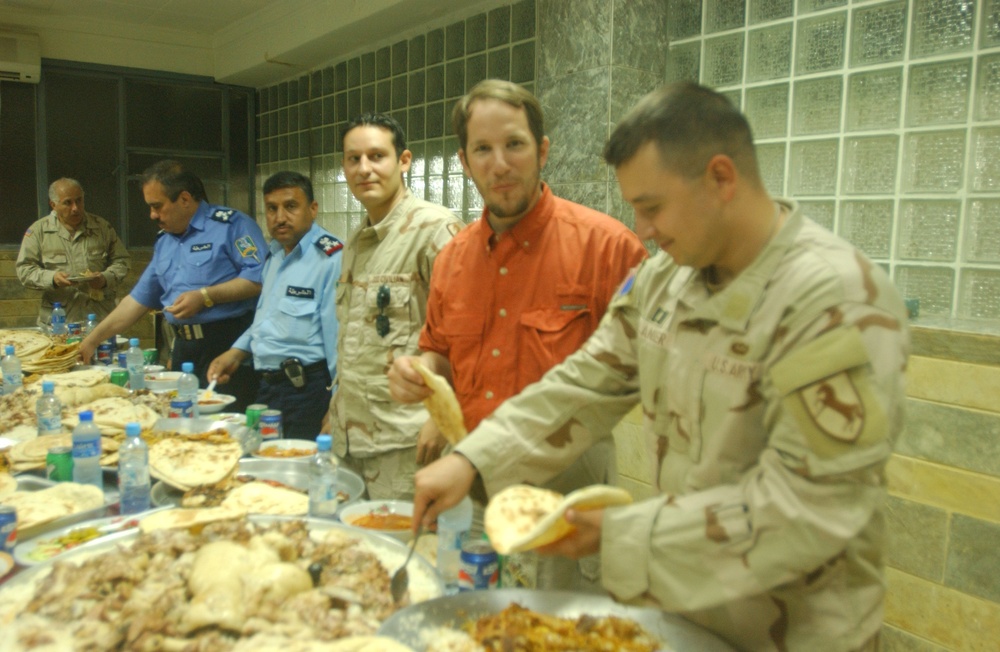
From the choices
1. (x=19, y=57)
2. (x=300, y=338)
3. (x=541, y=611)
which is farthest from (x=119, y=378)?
(x=19, y=57)

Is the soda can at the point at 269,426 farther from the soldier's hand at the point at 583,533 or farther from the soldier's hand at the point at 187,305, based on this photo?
the soldier's hand at the point at 187,305

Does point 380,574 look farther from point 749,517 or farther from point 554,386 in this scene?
point 749,517

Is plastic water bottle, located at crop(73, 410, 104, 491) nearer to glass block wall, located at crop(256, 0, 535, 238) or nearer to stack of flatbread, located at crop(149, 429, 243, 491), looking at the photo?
stack of flatbread, located at crop(149, 429, 243, 491)

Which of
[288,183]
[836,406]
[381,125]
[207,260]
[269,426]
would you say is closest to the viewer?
[836,406]

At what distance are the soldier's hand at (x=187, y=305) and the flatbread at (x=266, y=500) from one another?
7.67 feet

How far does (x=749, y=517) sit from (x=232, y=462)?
59.4 inches

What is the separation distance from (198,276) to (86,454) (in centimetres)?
240

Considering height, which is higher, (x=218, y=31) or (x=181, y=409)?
(x=218, y=31)

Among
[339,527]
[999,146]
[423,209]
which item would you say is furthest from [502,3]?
[339,527]

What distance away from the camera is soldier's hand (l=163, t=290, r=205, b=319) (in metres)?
4.07

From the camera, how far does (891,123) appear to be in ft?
8.23

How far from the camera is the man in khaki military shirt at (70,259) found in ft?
18.8

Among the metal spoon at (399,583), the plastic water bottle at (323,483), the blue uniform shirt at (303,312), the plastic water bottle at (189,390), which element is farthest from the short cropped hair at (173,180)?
the metal spoon at (399,583)

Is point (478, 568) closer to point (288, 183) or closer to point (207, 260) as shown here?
point (288, 183)
